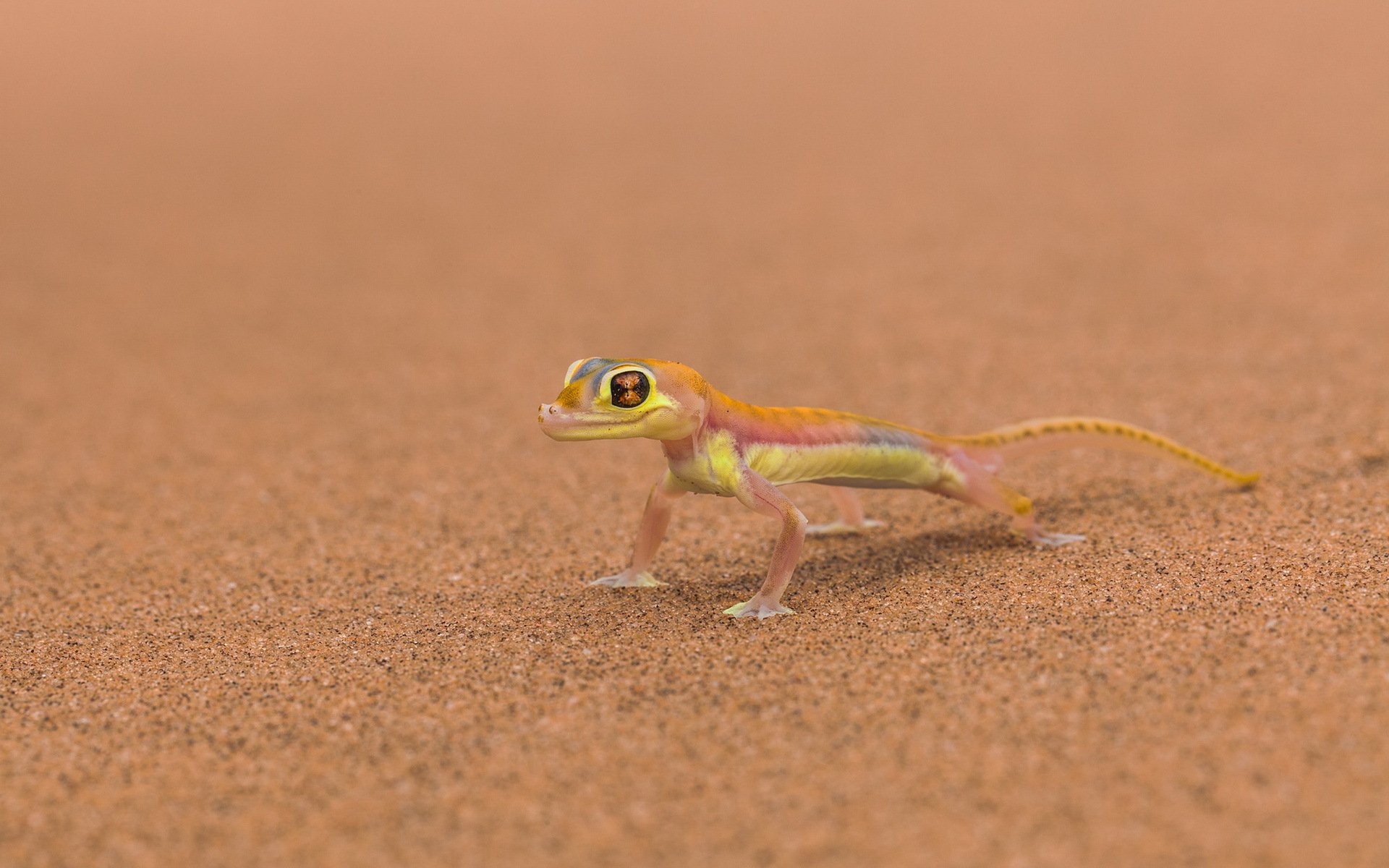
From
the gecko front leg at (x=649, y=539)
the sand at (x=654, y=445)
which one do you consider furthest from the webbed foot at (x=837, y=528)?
the gecko front leg at (x=649, y=539)

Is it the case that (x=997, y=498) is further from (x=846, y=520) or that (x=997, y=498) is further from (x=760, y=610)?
(x=760, y=610)

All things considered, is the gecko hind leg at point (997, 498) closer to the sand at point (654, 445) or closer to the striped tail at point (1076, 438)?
the sand at point (654, 445)

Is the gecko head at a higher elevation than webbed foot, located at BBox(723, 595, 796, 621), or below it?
higher

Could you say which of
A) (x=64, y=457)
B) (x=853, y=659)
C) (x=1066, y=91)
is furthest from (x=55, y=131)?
(x=853, y=659)

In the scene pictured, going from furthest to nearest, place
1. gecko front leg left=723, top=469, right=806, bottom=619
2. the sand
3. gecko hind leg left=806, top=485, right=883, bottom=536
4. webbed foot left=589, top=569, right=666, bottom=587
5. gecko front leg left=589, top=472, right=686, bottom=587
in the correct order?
1. gecko hind leg left=806, top=485, right=883, bottom=536
2. webbed foot left=589, top=569, right=666, bottom=587
3. gecko front leg left=589, top=472, right=686, bottom=587
4. gecko front leg left=723, top=469, right=806, bottom=619
5. the sand

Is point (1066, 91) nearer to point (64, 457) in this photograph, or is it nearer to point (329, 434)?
point (329, 434)

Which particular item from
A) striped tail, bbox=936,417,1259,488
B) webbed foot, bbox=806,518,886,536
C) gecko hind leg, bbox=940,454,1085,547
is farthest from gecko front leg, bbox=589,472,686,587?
striped tail, bbox=936,417,1259,488

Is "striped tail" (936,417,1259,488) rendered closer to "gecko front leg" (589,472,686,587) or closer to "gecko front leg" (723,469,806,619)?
"gecko front leg" (723,469,806,619)
